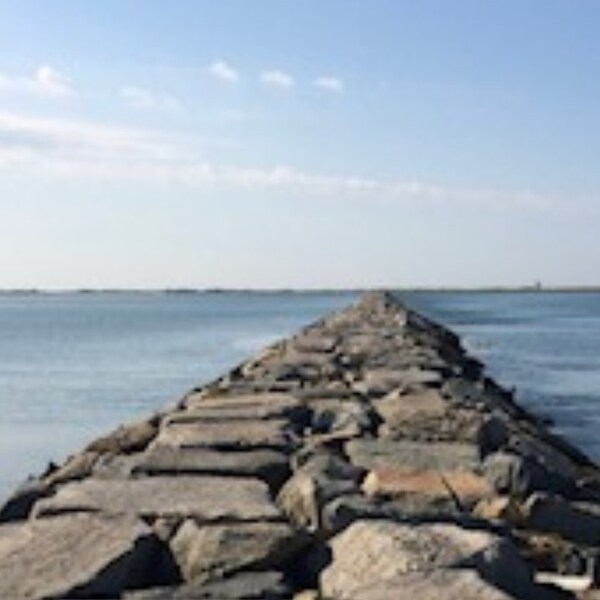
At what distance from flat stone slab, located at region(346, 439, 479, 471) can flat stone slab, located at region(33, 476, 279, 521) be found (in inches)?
22.2

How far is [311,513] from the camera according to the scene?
360cm

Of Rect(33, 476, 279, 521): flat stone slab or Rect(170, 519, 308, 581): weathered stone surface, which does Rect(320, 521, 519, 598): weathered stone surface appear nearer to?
Rect(170, 519, 308, 581): weathered stone surface

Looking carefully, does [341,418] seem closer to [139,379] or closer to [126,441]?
[126,441]

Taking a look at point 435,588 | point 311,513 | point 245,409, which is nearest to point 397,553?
point 435,588

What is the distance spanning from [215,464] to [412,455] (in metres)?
0.73

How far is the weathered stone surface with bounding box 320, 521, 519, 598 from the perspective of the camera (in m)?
2.92

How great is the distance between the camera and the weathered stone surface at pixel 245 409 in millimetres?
5844

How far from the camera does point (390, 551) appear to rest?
9.78ft

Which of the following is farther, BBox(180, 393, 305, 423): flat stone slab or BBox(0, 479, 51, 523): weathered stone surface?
BBox(180, 393, 305, 423): flat stone slab

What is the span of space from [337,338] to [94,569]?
10767 mm

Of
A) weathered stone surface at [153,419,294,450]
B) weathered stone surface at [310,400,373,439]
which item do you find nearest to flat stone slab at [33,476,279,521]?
weathered stone surface at [153,419,294,450]

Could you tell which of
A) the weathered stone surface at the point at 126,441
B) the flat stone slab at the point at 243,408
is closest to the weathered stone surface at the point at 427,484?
the weathered stone surface at the point at 126,441

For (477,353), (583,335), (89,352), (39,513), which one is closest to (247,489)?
(39,513)

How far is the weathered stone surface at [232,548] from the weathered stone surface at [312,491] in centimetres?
21
